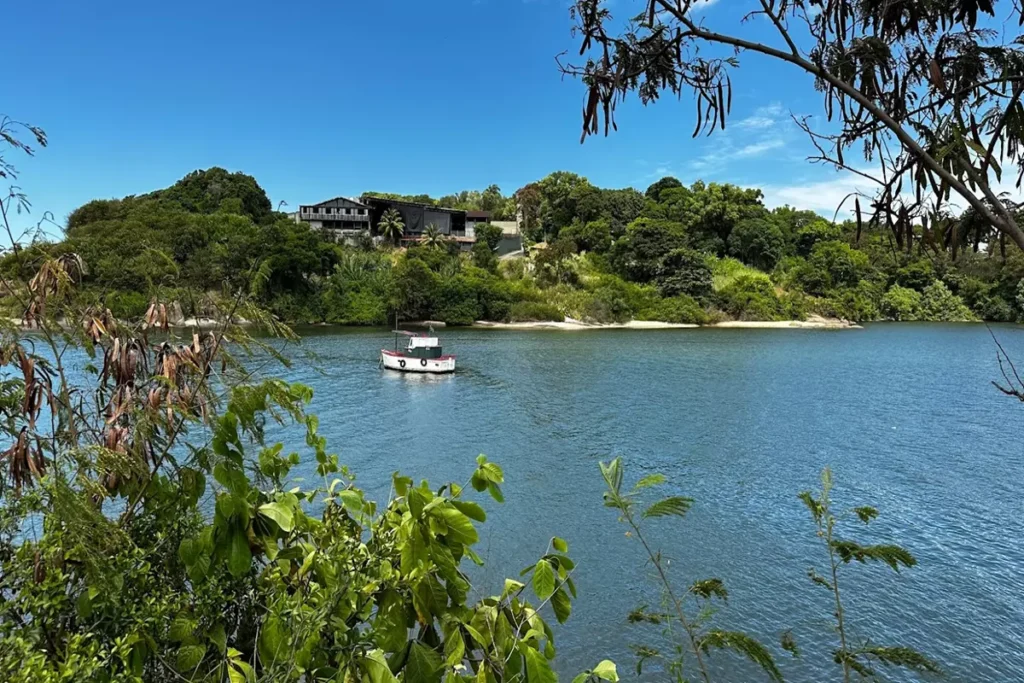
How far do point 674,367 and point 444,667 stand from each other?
30074 mm

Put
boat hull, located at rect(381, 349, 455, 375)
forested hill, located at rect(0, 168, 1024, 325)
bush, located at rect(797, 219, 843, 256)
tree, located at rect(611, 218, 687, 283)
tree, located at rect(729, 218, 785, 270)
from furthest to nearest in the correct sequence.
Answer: bush, located at rect(797, 219, 843, 256), tree, located at rect(729, 218, 785, 270), tree, located at rect(611, 218, 687, 283), forested hill, located at rect(0, 168, 1024, 325), boat hull, located at rect(381, 349, 455, 375)

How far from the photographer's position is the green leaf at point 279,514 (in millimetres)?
1913

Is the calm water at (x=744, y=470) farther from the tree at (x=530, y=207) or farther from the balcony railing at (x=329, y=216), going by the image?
the tree at (x=530, y=207)

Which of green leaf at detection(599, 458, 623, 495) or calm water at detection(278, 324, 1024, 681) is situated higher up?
green leaf at detection(599, 458, 623, 495)

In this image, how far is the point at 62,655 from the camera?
191 cm

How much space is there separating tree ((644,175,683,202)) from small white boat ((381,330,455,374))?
193ft

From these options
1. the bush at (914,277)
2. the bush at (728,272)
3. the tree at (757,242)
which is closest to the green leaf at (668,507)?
the bush at (728,272)

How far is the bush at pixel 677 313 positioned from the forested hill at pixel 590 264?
0.15 m

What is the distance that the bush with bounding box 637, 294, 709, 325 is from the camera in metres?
59.9

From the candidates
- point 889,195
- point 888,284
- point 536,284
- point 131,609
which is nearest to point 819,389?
point 889,195

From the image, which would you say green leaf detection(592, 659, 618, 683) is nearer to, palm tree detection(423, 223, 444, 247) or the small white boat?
the small white boat

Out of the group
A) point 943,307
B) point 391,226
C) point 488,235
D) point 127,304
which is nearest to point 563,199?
point 488,235

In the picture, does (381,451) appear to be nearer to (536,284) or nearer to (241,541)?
(241,541)

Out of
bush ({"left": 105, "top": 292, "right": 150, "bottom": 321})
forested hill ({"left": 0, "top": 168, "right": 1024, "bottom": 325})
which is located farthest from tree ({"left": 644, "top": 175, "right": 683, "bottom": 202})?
bush ({"left": 105, "top": 292, "right": 150, "bottom": 321})
